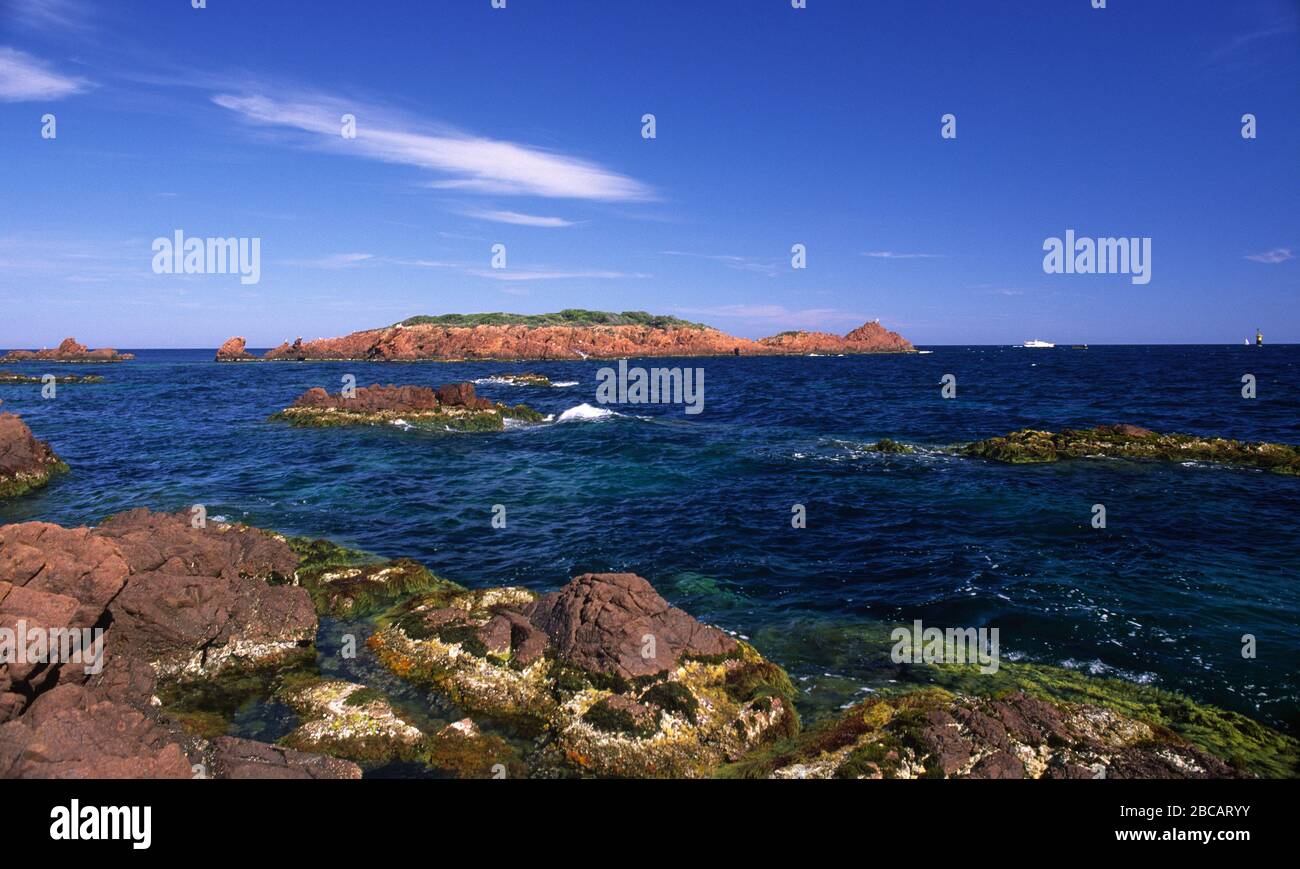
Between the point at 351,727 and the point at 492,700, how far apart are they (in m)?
2.21

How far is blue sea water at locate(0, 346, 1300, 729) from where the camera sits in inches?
547

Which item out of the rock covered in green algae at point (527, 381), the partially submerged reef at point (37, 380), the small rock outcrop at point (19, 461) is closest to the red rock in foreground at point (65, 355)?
the partially submerged reef at point (37, 380)

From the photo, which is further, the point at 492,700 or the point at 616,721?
the point at 492,700

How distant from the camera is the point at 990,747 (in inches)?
337

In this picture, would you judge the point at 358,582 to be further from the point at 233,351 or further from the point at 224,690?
the point at 233,351

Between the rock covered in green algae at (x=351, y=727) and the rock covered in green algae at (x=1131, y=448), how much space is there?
30.6m

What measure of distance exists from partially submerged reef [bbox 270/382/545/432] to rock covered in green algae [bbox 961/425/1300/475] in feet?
105

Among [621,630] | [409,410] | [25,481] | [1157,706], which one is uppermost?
[409,410]

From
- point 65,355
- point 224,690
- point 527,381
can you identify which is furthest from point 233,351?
point 224,690

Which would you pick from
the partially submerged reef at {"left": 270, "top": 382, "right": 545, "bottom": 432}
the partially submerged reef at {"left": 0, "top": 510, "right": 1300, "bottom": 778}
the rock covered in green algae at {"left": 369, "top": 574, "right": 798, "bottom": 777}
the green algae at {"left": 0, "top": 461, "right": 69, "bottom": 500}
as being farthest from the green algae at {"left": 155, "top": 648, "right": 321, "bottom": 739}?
the partially submerged reef at {"left": 270, "top": 382, "right": 545, "bottom": 432}

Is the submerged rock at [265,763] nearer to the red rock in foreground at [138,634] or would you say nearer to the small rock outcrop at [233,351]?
the red rock in foreground at [138,634]

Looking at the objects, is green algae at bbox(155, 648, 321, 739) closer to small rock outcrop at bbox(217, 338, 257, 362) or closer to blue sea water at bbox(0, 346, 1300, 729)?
blue sea water at bbox(0, 346, 1300, 729)
